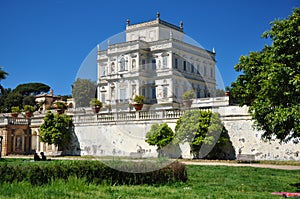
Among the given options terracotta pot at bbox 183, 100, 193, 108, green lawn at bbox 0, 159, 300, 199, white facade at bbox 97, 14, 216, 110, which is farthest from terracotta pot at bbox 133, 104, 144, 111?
green lawn at bbox 0, 159, 300, 199

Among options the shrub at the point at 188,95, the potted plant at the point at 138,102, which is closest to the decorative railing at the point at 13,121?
the potted plant at the point at 138,102

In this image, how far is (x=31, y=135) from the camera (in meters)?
32.5

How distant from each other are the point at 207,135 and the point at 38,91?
256 feet

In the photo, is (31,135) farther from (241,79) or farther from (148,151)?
(241,79)

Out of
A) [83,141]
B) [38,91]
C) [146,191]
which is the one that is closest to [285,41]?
[146,191]

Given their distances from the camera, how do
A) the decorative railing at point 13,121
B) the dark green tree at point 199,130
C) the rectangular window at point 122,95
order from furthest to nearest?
the decorative railing at point 13,121 < the rectangular window at point 122,95 < the dark green tree at point 199,130

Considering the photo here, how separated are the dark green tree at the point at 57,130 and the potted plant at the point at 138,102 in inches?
267

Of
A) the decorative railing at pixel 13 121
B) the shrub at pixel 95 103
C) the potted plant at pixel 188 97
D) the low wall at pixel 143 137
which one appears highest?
the shrub at pixel 95 103

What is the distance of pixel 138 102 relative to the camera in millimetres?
24188

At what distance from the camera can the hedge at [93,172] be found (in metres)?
9.97

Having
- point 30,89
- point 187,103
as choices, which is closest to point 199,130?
point 187,103

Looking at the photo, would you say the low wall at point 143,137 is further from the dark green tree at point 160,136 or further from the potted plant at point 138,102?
the potted plant at point 138,102

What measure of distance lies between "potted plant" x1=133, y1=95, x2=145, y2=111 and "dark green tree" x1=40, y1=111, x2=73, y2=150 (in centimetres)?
678

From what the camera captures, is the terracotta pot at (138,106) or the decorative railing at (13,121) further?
the decorative railing at (13,121)
